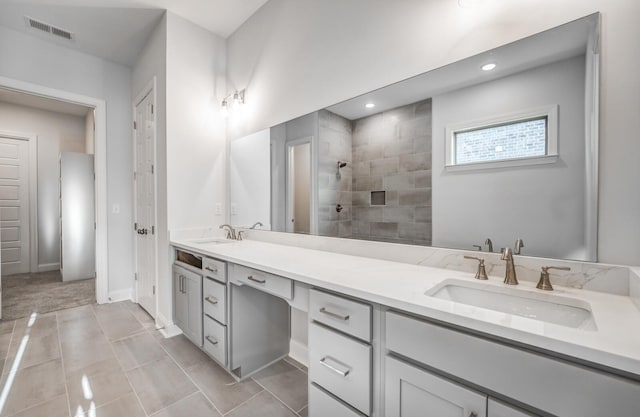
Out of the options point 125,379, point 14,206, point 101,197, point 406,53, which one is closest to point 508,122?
point 406,53

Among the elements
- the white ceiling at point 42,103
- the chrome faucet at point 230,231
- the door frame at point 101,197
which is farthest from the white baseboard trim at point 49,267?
the chrome faucet at point 230,231

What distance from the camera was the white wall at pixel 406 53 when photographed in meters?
0.97

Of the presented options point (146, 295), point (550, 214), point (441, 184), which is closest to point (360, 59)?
point (441, 184)

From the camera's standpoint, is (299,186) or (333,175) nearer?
(333,175)

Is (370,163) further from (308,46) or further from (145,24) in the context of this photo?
(145,24)

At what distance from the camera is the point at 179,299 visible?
2367 millimetres

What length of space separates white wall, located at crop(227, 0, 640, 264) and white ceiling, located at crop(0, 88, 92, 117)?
3541 mm

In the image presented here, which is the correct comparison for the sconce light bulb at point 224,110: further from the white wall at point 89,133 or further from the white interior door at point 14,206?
the white interior door at point 14,206

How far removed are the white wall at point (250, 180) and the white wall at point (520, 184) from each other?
1.47 metres

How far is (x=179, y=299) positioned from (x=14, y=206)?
4.38m

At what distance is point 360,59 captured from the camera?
5.64ft

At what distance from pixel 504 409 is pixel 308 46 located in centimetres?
228

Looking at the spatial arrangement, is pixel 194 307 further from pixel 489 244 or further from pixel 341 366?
pixel 489 244

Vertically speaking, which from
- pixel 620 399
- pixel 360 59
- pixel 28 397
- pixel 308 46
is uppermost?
pixel 308 46
